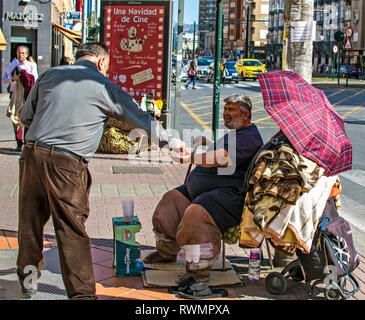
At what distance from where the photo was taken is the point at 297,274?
473 centimetres

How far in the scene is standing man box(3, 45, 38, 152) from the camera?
1010 centimetres

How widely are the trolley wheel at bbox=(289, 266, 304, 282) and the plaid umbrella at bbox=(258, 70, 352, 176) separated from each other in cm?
84

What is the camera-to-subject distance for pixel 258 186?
422cm

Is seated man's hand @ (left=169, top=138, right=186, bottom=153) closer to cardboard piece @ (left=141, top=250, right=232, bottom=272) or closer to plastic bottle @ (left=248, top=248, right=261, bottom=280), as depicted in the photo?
plastic bottle @ (left=248, top=248, right=261, bottom=280)

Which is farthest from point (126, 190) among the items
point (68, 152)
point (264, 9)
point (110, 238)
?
point (264, 9)

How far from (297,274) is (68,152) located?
2073 mm

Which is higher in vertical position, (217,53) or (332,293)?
(217,53)

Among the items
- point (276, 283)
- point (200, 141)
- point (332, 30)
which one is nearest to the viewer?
point (276, 283)

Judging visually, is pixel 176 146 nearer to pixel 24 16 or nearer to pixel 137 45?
pixel 137 45

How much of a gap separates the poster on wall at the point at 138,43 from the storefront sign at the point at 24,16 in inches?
583

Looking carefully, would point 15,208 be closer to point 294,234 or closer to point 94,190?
point 94,190

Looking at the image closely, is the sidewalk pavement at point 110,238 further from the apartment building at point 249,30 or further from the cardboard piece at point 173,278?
the apartment building at point 249,30

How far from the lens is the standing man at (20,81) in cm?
1010

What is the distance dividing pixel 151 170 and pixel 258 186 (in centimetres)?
577
